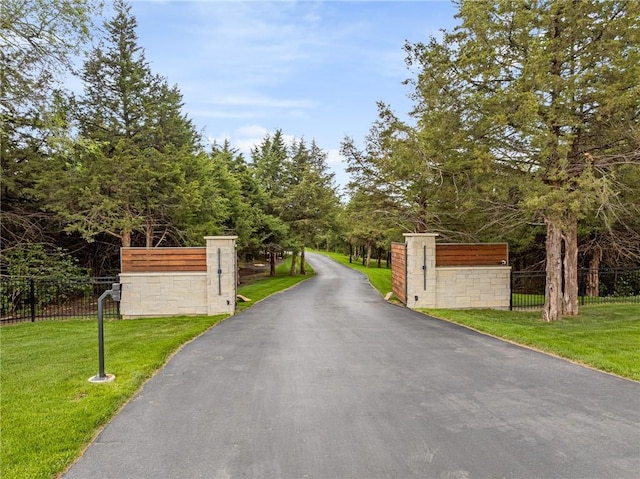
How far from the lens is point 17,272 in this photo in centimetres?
1099

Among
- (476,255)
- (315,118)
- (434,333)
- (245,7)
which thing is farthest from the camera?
(315,118)

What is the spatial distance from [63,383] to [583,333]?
812cm

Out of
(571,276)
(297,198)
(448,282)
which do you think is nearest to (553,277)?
(571,276)

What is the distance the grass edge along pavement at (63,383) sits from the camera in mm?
2761

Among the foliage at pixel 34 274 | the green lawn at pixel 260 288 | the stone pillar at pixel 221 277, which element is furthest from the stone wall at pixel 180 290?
the foliage at pixel 34 274

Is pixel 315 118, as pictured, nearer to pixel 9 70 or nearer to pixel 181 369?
pixel 9 70

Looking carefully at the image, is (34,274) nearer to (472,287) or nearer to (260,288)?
(260,288)

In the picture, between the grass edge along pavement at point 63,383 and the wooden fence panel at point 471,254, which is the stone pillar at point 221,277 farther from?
the wooden fence panel at point 471,254

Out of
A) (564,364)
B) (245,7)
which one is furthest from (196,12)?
(564,364)

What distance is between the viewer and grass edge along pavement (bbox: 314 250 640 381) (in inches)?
195

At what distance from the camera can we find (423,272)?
10023mm

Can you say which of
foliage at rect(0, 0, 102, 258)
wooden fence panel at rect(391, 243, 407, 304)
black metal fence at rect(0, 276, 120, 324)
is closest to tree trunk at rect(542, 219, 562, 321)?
wooden fence panel at rect(391, 243, 407, 304)

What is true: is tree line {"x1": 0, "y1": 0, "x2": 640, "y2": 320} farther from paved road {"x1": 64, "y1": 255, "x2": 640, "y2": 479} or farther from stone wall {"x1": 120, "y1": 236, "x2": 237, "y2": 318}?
paved road {"x1": 64, "y1": 255, "x2": 640, "y2": 479}

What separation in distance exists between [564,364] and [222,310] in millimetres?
7315
